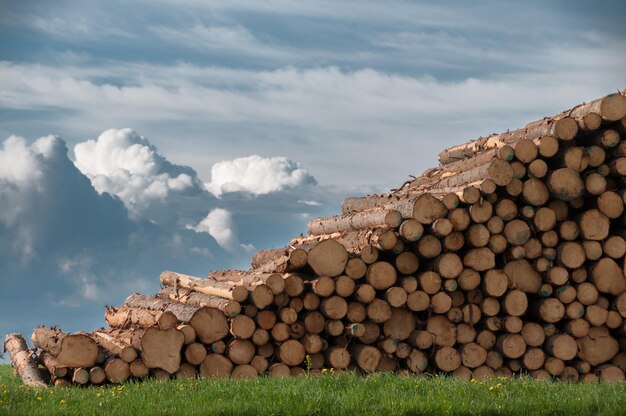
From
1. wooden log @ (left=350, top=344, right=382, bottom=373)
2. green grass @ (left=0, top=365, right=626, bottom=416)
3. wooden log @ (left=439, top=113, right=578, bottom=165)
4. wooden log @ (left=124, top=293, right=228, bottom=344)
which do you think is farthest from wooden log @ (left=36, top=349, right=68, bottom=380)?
wooden log @ (left=439, top=113, right=578, bottom=165)

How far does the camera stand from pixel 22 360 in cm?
1642

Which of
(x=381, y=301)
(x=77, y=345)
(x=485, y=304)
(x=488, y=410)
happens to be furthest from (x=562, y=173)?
(x=77, y=345)

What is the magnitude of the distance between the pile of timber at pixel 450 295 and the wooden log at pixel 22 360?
7 cm

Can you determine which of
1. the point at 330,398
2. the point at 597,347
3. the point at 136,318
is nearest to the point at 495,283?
the point at 597,347

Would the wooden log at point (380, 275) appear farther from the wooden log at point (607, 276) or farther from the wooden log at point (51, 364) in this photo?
the wooden log at point (51, 364)

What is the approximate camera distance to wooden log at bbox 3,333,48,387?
1480 cm

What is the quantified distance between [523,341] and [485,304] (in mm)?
863

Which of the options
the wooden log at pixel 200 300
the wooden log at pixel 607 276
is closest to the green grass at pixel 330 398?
the wooden log at pixel 200 300

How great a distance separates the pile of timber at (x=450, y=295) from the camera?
13.7 m

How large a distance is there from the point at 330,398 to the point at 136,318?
Result: 251 inches

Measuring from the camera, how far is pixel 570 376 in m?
14.8

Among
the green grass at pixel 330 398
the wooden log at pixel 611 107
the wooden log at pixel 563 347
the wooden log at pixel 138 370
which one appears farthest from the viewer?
the wooden log at pixel 611 107

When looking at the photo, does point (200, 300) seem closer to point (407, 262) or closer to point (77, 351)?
point (77, 351)

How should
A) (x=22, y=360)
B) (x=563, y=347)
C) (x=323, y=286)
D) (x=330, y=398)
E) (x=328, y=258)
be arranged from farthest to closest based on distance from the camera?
(x=22, y=360) → (x=563, y=347) → (x=328, y=258) → (x=323, y=286) → (x=330, y=398)
